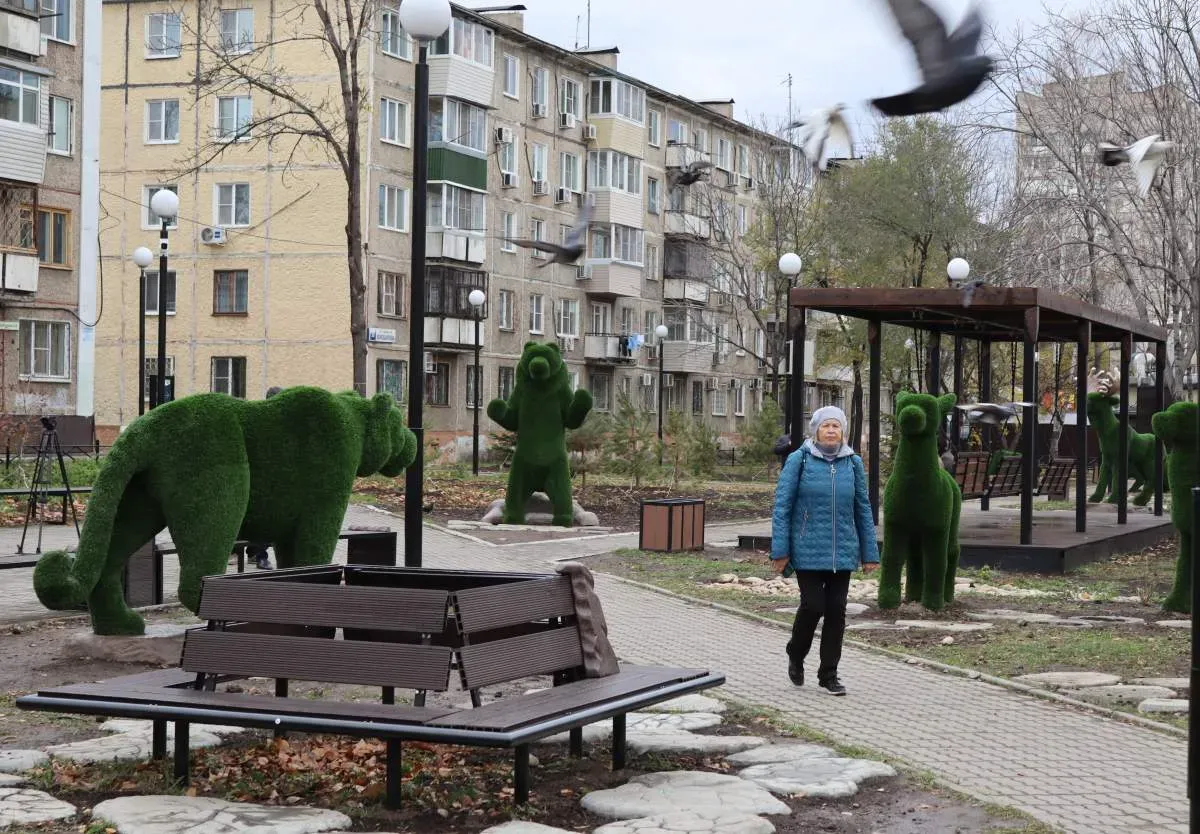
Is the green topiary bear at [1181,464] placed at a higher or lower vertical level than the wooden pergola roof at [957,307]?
lower

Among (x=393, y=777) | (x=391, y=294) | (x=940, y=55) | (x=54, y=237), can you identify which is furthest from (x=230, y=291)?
(x=940, y=55)

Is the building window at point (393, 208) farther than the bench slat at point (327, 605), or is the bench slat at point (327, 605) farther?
the building window at point (393, 208)

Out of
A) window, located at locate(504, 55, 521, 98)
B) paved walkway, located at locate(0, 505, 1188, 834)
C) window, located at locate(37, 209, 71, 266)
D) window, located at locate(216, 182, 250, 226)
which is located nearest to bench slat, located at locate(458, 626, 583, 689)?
paved walkway, located at locate(0, 505, 1188, 834)

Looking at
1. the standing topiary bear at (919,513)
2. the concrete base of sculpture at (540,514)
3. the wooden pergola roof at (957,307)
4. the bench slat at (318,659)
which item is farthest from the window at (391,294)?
the bench slat at (318,659)

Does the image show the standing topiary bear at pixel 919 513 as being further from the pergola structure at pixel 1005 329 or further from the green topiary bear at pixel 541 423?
the green topiary bear at pixel 541 423

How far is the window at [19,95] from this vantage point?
3622 cm

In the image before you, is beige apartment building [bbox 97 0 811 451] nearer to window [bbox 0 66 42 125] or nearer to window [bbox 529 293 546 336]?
window [bbox 529 293 546 336]

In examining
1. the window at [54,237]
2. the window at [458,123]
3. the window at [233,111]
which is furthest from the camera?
the window at [458,123]

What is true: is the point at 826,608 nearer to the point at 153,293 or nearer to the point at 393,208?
the point at 393,208

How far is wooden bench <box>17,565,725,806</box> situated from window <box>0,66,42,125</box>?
3222 centimetres

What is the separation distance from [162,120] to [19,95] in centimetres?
1135

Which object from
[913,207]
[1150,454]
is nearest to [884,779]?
[1150,454]

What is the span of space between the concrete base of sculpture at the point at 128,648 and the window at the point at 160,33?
133ft

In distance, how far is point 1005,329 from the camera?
23.3 m
